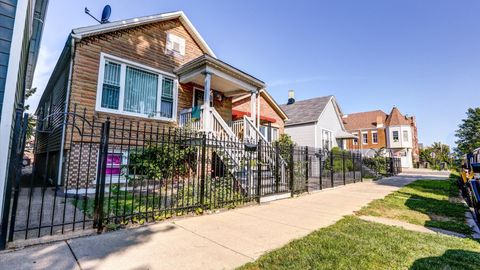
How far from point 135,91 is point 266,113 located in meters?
9.41

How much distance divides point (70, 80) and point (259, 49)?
10437 millimetres

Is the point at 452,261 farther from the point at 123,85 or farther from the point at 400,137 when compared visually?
the point at 400,137

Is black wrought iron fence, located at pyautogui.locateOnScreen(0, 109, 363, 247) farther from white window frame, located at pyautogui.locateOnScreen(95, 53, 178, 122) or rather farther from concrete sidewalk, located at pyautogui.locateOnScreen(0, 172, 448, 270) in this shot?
white window frame, located at pyautogui.locateOnScreen(95, 53, 178, 122)

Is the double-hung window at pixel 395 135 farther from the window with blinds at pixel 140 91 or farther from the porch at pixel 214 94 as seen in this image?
the window with blinds at pixel 140 91

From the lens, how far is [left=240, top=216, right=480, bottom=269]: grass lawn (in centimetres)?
302

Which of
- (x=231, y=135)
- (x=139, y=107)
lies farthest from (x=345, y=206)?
(x=139, y=107)

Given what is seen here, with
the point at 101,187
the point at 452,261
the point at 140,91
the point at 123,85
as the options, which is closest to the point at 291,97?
the point at 140,91

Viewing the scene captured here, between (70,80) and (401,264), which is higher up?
(70,80)

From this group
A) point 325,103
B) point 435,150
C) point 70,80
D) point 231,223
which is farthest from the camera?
point 435,150

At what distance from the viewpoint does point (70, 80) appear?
7703mm

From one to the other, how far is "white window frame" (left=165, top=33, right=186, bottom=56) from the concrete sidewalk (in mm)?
8220

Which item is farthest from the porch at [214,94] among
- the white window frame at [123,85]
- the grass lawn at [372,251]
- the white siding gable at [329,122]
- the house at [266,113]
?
the white siding gable at [329,122]

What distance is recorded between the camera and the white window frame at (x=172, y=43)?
34.6ft

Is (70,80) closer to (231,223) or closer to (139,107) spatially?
(139,107)
